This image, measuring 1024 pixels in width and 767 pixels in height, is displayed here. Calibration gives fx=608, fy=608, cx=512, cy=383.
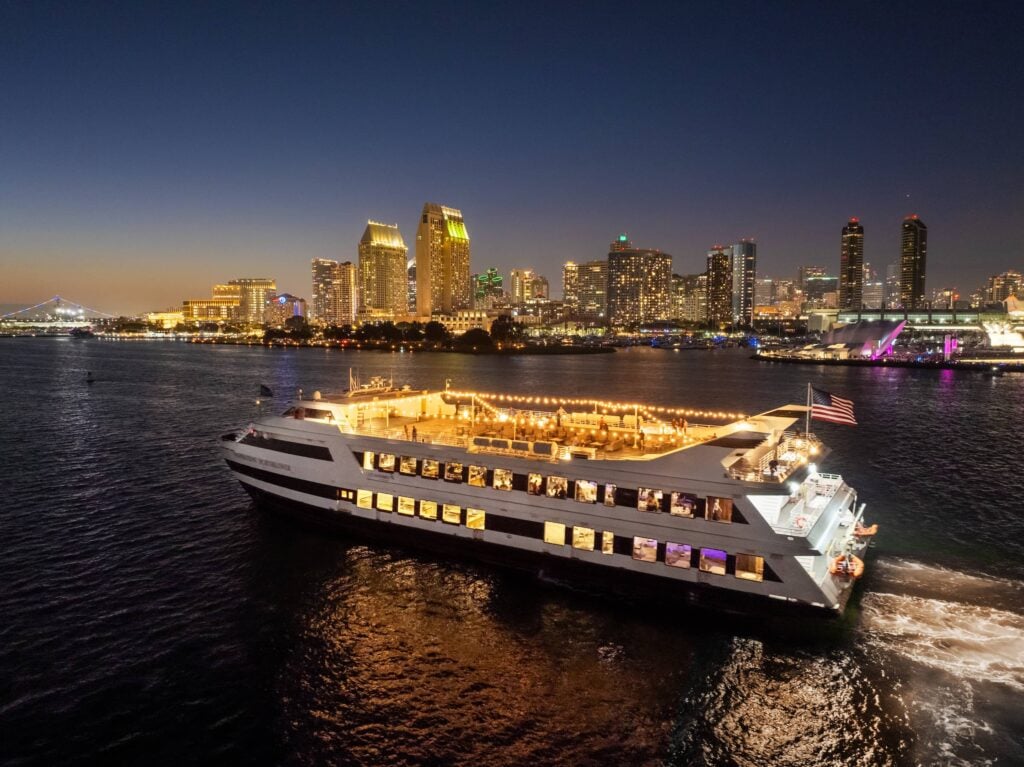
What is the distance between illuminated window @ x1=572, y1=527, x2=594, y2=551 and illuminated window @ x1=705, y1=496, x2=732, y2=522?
3.54m

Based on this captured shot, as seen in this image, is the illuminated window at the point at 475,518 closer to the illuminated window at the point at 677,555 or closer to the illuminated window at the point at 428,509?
the illuminated window at the point at 428,509

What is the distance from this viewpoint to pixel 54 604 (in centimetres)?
1805

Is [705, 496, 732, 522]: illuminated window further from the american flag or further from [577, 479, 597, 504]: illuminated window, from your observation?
the american flag

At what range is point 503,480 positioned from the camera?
64.5 feet

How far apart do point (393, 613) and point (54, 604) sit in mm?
10150

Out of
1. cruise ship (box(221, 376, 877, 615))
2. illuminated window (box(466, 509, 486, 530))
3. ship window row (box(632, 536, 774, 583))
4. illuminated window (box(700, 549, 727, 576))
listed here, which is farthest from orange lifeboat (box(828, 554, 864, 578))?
illuminated window (box(466, 509, 486, 530))

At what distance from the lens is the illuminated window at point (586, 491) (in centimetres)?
1833

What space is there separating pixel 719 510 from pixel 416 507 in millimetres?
10190

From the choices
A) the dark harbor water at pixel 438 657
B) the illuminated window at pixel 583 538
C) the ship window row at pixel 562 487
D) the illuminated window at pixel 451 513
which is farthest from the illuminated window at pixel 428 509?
the illuminated window at pixel 583 538

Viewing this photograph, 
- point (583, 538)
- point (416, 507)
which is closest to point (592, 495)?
point (583, 538)

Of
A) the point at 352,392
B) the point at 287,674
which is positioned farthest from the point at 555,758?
the point at 352,392

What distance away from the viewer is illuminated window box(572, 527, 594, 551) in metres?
18.3

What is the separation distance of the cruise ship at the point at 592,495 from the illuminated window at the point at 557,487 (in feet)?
0.18

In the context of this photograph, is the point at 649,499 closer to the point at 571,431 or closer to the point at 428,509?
the point at 571,431
